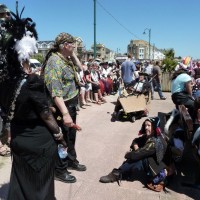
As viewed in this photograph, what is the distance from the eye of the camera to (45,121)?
2676 millimetres

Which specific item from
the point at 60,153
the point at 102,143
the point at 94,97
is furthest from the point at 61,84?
the point at 94,97

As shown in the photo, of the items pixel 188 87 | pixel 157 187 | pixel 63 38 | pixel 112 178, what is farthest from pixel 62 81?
pixel 188 87

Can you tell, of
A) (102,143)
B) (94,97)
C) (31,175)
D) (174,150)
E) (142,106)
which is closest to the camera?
(31,175)

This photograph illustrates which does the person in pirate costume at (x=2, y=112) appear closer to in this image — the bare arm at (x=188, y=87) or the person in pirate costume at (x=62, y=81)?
the person in pirate costume at (x=62, y=81)

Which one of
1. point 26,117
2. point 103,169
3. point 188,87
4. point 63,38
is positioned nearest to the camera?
point 26,117

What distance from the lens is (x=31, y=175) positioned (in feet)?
9.14

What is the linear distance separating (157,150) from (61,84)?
1451 millimetres

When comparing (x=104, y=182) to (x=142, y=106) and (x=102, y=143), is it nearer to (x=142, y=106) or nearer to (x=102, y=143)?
(x=102, y=143)

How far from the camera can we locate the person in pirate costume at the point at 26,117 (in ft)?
8.35

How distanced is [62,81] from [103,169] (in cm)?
156

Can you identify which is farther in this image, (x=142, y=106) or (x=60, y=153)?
(x=142, y=106)

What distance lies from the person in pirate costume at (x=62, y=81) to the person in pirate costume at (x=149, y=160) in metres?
0.63

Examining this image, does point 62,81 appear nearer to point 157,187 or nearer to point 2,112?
point 2,112

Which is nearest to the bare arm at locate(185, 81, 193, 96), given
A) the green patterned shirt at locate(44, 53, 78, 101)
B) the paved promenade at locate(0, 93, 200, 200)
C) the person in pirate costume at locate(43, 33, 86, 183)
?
the paved promenade at locate(0, 93, 200, 200)
